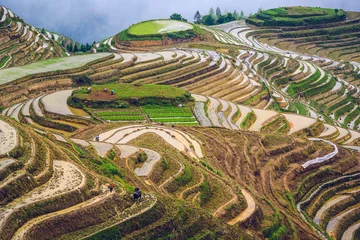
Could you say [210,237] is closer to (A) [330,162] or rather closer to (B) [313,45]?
(A) [330,162]

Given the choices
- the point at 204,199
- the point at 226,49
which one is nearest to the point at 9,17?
the point at 226,49

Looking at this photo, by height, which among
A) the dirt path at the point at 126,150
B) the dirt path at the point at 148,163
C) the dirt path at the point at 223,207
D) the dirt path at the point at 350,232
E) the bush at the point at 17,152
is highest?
the bush at the point at 17,152

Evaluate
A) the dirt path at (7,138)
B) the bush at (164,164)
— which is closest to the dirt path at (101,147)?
the bush at (164,164)

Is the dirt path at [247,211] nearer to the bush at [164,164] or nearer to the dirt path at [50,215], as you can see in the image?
the bush at [164,164]

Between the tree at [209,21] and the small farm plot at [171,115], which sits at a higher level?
the tree at [209,21]

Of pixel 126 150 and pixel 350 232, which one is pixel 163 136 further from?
pixel 350 232

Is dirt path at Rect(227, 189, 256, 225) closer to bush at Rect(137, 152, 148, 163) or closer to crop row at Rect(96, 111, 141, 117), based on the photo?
bush at Rect(137, 152, 148, 163)
